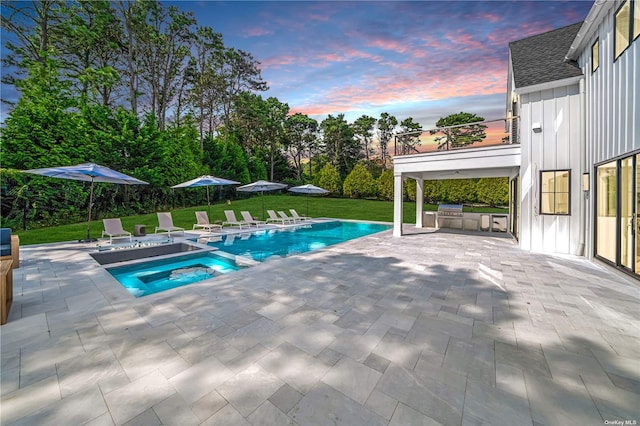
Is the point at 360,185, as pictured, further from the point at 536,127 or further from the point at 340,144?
the point at 536,127

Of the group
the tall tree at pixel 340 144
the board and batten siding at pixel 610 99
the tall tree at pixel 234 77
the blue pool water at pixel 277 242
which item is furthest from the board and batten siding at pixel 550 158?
the tall tree at pixel 340 144

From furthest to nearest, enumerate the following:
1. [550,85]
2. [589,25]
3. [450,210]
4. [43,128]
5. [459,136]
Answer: [450,210]
[43,128]
[459,136]
[550,85]
[589,25]

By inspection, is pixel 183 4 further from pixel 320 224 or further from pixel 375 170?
pixel 375 170

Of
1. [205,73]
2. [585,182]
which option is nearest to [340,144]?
[205,73]

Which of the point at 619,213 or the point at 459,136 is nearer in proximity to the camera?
the point at 619,213

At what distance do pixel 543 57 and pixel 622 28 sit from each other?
414 centimetres

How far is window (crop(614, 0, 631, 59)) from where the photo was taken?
5.30 m

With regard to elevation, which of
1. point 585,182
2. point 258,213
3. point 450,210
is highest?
point 585,182

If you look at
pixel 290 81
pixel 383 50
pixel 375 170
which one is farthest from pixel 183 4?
pixel 375 170

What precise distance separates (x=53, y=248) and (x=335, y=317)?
1015 cm

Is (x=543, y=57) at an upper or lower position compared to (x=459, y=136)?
upper

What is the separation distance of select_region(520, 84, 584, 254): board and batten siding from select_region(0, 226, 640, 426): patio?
283 centimetres

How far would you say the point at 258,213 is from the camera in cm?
2075

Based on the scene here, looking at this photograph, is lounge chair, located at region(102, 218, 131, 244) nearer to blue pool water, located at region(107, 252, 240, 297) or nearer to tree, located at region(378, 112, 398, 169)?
blue pool water, located at region(107, 252, 240, 297)
